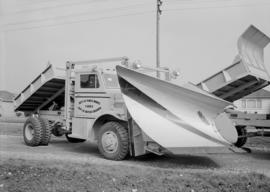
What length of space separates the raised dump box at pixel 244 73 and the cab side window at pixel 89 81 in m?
2.85

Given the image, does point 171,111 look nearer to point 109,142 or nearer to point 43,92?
point 109,142

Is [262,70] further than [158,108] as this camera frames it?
Yes

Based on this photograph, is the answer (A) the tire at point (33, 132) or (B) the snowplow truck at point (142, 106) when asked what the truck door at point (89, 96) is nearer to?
(B) the snowplow truck at point (142, 106)

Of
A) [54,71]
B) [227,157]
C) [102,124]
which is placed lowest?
[227,157]

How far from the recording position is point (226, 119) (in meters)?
8.32

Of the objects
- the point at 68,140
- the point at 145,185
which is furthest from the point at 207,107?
the point at 68,140

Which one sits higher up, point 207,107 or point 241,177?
point 207,107

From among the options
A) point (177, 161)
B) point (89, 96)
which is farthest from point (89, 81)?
point (177, 161)

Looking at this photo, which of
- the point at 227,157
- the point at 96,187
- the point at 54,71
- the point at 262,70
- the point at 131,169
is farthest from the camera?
the point at 54,71

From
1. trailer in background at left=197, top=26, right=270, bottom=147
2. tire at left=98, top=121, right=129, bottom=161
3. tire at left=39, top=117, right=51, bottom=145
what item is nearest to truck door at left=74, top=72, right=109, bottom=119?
tire at left=98, top=121, right=129, bottom=161

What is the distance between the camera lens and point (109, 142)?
26.7 feet

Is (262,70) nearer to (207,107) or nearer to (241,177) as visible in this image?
(207,107)

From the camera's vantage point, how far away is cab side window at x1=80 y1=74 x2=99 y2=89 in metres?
9.12

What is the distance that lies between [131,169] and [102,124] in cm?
265
